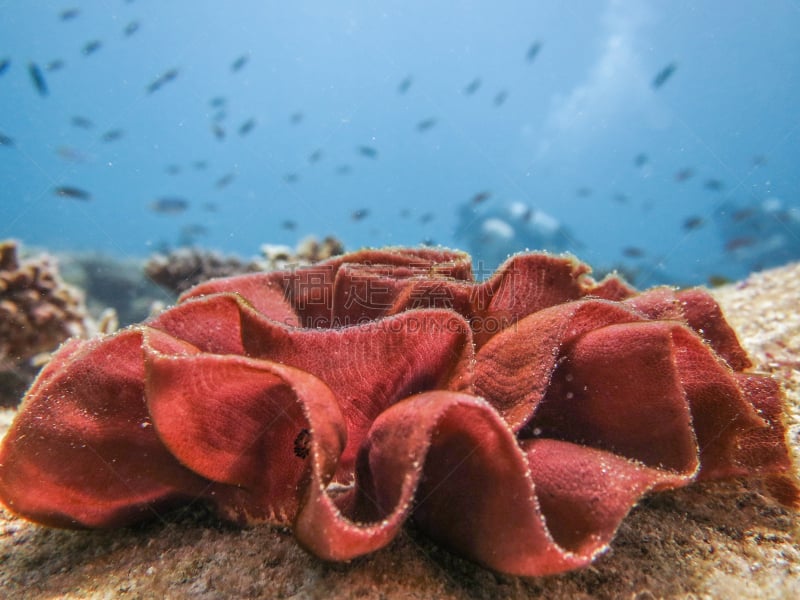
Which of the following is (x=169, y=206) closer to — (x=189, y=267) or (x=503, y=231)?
(x=189, y=267)

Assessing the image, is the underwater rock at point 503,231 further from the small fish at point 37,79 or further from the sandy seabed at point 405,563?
the sandy seabed at point 405,563

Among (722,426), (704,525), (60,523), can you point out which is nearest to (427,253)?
(722,426)

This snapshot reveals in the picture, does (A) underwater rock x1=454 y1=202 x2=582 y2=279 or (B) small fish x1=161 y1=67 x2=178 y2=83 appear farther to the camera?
(A) underwater rock x1=454 y1=202 x2=582 y2=279

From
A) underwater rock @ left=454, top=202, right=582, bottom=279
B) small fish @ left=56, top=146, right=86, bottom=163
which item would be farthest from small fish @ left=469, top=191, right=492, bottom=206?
small fish @ left=56, top=146, right=86, bottom=163

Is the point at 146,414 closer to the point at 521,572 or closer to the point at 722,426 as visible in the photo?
the point at 521,572

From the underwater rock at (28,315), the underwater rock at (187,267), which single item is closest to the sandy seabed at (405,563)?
the underwater rock at (28,315)

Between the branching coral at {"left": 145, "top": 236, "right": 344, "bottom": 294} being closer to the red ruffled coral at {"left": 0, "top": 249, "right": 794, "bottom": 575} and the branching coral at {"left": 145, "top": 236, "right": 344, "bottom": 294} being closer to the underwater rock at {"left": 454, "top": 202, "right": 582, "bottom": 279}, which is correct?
the red ruffled coral at {"left": 0, "top": 249, "right": 794, "bottom": 575}
